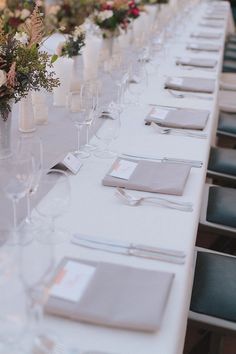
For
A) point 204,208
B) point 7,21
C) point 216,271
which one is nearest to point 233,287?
point 216,271

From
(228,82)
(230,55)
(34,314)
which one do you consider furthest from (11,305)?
(230,55)

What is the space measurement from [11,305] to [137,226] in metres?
0.66

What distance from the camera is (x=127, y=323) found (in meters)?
1.10

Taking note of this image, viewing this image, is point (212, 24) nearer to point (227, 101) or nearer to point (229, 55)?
point (229, 55)

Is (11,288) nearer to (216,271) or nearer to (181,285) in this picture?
(181,285)

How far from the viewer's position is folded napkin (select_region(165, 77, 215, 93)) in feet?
10.6

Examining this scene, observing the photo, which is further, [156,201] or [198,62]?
[198,62]

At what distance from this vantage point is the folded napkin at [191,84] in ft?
10.6

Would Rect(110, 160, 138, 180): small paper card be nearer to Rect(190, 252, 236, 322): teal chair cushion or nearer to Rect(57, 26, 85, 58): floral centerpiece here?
Rect(190, 252, 236, 322): teal chair cushion

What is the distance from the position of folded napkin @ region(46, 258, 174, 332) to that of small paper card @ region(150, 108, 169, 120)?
145cm

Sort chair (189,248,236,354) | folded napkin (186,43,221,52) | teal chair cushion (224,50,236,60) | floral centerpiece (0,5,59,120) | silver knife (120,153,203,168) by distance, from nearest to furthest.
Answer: chair (189,248,236,354) → floral centerpiece (0,5,59,120) → silver knife (120,153,203,168) → folded napkin (186,43,221,52) → teal chair cushion (224,50,236,60)

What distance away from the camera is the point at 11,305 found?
3.16 feet

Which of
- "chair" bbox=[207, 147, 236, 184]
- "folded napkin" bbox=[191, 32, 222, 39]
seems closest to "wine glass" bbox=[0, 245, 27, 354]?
"chair" bbox=[207, 147, 236, 184]

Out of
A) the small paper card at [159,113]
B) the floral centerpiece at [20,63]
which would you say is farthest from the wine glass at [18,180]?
the small paper card at [159,113]
